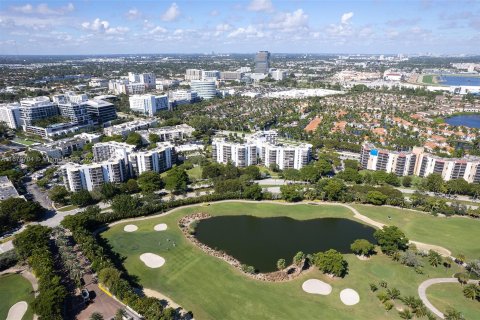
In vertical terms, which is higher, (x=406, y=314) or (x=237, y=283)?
(x=406, y=314)

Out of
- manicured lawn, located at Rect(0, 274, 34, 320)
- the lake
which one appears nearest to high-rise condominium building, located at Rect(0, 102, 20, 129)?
manicured lawn, located at Rect(0, 274, 34, 320)

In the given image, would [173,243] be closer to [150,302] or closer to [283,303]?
[150,302]

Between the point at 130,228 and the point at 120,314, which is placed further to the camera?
the point at 130,228

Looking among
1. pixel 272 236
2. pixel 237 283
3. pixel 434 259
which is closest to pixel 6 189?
pixel 237 283

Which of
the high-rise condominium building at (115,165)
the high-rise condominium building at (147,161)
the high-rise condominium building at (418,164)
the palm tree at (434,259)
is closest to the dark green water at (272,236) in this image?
the palm tree at (434,259)

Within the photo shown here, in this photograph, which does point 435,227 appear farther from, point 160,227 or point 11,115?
point 11,115

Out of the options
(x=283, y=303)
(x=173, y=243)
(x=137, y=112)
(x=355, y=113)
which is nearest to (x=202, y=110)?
(x=137, y=112)
